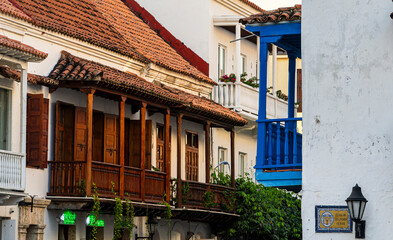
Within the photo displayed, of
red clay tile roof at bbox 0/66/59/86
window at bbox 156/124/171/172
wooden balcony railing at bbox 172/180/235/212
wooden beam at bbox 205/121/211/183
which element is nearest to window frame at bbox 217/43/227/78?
wooden beam at bbox 205/121/211/183

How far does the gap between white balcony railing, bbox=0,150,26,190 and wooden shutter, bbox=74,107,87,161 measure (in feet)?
12.3

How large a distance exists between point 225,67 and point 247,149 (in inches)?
110

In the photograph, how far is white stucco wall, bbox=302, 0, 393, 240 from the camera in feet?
58.6

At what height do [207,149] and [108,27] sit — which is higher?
[108,27]

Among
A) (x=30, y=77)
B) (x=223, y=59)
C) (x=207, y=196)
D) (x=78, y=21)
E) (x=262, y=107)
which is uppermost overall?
(x=223, y=59)

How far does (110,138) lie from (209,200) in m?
4.40

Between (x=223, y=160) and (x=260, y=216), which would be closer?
(x=260, y=216)

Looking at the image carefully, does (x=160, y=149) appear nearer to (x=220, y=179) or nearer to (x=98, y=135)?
(x=220, y=179)

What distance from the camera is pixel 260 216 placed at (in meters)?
34.0

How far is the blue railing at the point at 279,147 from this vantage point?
20516 mm

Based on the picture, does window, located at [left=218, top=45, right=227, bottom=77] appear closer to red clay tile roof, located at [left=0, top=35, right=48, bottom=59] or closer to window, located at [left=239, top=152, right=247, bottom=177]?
window, located at [left=239, top=152, right=247, bottom=177]

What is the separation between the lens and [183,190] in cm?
3133

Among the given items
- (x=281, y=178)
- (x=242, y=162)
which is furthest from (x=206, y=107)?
(x=281, y=178)

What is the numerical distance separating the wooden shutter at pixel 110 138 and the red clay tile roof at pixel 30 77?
3208mm
